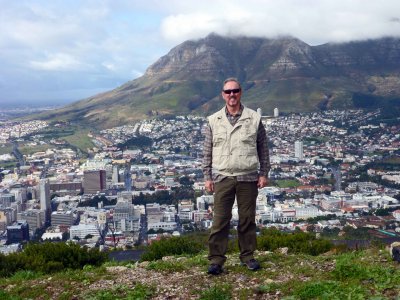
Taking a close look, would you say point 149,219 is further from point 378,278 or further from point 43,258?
point 378,278

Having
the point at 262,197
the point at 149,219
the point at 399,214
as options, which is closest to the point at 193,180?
the point at 262,197

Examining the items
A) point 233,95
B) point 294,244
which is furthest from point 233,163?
point 294,244

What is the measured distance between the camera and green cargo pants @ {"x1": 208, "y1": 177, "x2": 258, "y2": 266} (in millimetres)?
5051

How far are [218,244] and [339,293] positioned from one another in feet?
4.33

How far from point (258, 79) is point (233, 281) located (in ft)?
250

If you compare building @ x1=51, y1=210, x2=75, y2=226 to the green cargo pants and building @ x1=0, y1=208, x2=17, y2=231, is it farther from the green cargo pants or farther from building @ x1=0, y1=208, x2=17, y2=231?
the green cargo pants

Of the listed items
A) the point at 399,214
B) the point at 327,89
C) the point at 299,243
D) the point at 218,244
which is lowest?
the point at 399,214

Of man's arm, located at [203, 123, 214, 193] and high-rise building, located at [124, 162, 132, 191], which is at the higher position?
man's arm, located at [203, 123, 214, 193]

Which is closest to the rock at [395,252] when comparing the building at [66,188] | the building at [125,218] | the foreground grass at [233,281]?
the foreground grass at [233,281]

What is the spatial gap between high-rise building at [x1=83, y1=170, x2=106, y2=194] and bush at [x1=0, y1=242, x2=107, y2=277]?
2544 centimetres

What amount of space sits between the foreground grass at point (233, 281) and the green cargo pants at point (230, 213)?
0.28 metres

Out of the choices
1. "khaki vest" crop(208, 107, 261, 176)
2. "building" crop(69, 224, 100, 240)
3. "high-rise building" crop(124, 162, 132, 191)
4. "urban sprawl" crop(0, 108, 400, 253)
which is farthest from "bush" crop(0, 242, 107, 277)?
"high-rise building" crop(124, 162, 132, 191)

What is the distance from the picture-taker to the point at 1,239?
67.5 feet

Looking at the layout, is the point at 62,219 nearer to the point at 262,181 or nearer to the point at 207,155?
the point at 207,155
